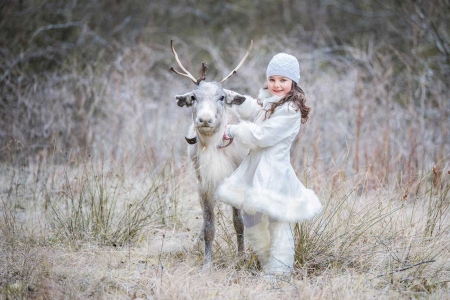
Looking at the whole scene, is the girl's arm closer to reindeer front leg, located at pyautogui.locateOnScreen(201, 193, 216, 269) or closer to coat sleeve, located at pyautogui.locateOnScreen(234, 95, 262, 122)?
coat sleeve, located at pyautogui.locateOnScreen(234, 95, 262, 122)

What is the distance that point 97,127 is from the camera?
7582 mm

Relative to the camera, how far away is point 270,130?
3568mm

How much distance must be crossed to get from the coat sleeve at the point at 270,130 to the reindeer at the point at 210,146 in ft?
0.61

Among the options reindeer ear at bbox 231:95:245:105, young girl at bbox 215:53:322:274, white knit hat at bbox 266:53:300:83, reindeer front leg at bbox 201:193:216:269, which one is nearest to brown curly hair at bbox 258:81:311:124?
young girl at bbox 215:53:322:274

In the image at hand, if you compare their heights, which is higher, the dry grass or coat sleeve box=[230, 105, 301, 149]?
coat sleeve box=[230, 105, 301, 149]

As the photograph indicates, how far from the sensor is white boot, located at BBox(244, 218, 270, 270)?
3.86 m

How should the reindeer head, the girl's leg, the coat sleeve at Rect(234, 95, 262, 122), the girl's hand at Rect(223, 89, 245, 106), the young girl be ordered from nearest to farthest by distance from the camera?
1. the young girl
2. the reindeer head
3. the girl's leg
4. the girl's hand at Rect(223, 89, 245, 106)
5. the coat sleeve at Rect(234, 95, 262, 122)

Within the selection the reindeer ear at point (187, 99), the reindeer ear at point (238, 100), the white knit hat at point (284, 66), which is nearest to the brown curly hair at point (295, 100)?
the white knit hat at point (284, 66)

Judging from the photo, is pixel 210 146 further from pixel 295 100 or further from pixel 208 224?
pixel 295 100

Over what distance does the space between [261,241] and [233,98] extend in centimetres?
116

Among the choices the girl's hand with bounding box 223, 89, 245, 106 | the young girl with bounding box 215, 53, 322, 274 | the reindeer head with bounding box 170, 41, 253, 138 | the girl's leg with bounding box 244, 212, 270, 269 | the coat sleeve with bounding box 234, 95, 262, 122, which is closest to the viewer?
the young girl with bounding box 215, 53, 322, 274

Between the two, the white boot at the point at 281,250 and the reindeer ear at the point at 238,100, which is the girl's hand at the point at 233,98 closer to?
the reindeer ear at the point at 238,100

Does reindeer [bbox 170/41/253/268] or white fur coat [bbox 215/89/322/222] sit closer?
white fur coat [bbox 215/89/322/222]

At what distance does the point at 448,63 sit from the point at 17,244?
21.7 feet
